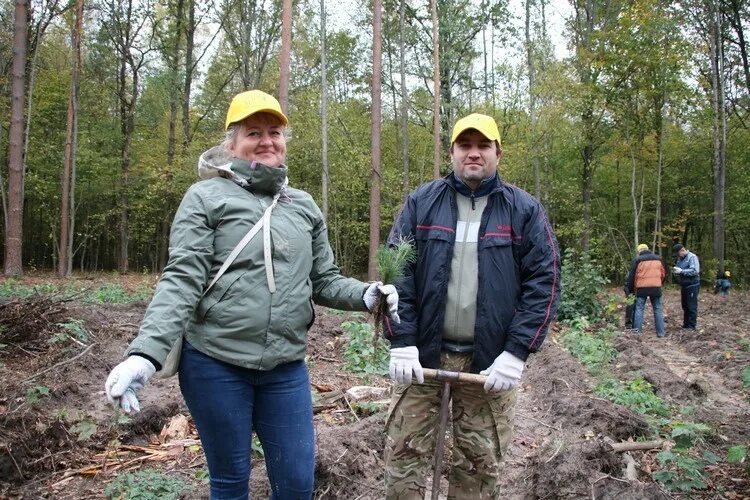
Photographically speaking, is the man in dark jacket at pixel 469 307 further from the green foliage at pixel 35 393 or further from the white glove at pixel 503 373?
the green foliage at pixel 35 393

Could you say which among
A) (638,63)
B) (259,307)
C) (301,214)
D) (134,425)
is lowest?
(134,425)

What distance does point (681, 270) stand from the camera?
11125 millimetres

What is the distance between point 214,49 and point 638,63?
18752 mm

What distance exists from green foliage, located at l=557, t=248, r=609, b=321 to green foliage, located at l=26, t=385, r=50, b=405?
10438 mm

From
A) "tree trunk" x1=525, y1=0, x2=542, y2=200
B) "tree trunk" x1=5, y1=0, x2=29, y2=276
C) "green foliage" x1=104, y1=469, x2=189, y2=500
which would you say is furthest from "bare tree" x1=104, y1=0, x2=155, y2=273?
"green foliage" x1=104, y1=469, x2=189, y2=500

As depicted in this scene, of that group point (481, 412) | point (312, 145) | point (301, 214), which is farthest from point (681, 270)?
point (312, 145)

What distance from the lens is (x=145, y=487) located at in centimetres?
351

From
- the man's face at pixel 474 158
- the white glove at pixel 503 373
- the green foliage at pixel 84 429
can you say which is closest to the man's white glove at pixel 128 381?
the white glove at pixel 503 373

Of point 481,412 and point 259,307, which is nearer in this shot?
point 259,307

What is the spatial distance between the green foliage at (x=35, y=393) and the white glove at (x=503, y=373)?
155 inches

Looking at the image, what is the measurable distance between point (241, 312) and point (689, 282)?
1164 cm

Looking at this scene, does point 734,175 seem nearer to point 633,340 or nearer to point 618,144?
point 618,144

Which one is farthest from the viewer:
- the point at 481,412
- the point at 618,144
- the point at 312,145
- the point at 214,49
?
the point at 214,49

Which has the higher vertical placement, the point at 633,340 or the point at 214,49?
the point at 214,49
